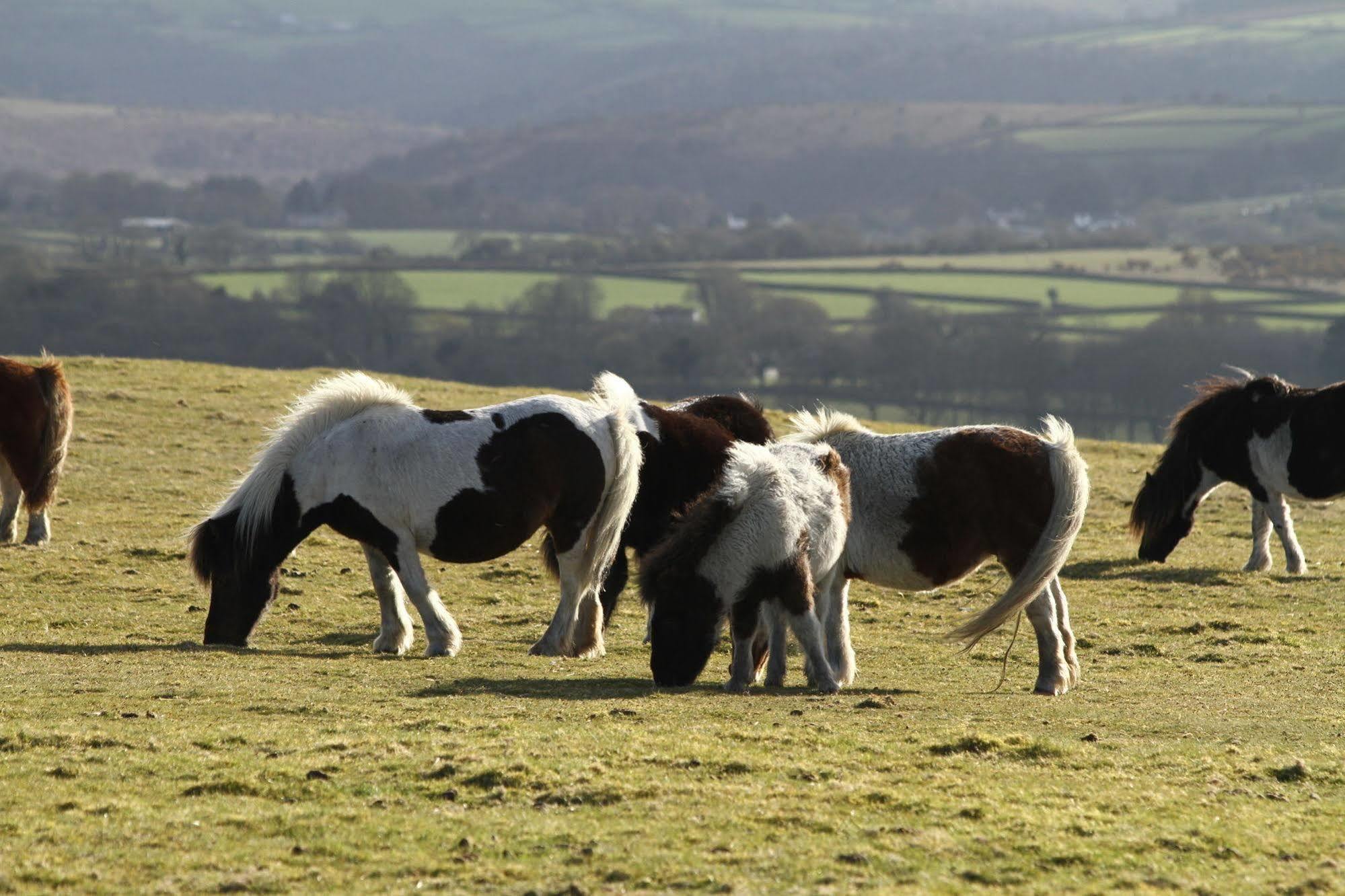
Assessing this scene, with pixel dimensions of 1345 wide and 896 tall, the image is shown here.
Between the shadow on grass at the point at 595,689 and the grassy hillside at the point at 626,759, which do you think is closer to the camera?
the grassy hillside at the point at 626,759

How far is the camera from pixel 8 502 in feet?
55.3

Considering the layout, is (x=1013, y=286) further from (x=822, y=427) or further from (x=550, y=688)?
(x=550, y=688)

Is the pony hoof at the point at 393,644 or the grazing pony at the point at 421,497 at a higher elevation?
the grazing pony at the point at 421,497

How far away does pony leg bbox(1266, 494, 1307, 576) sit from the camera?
58.3 ft

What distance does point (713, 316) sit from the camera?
92.5 m

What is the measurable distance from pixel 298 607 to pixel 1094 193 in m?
191

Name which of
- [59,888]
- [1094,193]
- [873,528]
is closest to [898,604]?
[873,528]

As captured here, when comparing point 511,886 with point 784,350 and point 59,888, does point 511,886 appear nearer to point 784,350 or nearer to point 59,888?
point 59,888

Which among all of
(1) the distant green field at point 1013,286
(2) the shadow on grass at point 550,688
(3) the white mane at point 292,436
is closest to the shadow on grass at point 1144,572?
(2) the shadow on grass at point 550,688

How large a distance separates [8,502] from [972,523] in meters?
10.4

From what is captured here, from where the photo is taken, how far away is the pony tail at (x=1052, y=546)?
11406 millimetres

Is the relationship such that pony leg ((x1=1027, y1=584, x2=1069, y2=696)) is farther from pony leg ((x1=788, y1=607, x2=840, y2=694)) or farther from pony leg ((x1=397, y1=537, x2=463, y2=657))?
pony leg ((x1=397, y1=537, x2=463, y2=657))

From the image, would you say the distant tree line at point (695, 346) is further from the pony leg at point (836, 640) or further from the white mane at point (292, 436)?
the pony leg at point (836, 640)

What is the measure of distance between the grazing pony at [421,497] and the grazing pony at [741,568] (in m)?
1.58
